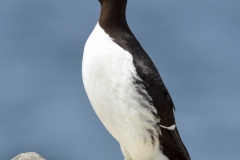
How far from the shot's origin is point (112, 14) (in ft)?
19.2

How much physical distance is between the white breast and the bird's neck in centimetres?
9

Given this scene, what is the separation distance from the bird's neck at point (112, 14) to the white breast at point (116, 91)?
9 centimetres

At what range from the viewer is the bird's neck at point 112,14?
5863 millimetres

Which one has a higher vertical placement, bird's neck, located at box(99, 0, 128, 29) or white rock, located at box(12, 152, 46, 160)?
bird's neck, located at box(99, 0, 128, 29)

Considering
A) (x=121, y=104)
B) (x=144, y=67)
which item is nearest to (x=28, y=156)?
(x=121, y=104)

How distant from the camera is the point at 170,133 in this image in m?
5.96

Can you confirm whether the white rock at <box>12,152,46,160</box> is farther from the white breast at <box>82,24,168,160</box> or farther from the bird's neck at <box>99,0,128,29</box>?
the bird's neck at <box>99,0,128,29</box>

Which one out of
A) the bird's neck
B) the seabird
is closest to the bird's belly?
the seabird

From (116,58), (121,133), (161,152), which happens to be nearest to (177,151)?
(161,152)

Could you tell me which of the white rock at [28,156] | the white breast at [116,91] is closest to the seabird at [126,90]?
the white breast at [116,91]

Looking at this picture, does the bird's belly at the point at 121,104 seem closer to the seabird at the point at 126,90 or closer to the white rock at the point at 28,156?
the seabird at the point at 126,90

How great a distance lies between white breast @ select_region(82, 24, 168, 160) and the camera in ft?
18.6

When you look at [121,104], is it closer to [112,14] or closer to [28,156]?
[112,14]

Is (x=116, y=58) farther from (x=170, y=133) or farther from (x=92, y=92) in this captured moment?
(x=170, y=133)
